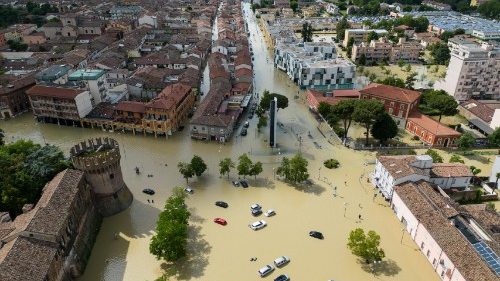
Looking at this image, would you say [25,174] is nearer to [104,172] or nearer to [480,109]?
[104,172]

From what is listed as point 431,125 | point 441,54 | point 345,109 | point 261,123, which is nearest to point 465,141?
point 431,125

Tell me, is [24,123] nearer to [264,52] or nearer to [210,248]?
[210,248]

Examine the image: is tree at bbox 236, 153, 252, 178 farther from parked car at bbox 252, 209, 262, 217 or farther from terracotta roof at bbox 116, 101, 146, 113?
terracotta roof at bbox 116, 101, 146, 113

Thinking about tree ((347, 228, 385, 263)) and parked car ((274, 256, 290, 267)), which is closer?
tree ((347, 228, 385, 263))

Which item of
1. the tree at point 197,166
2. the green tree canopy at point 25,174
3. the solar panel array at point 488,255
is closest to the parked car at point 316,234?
the solar panel array at point 488,255

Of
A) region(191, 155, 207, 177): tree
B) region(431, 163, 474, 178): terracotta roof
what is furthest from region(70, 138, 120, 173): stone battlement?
region(431, 163, 474, 178): terracotta roof

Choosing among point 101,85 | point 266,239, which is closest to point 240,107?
point 101,85
